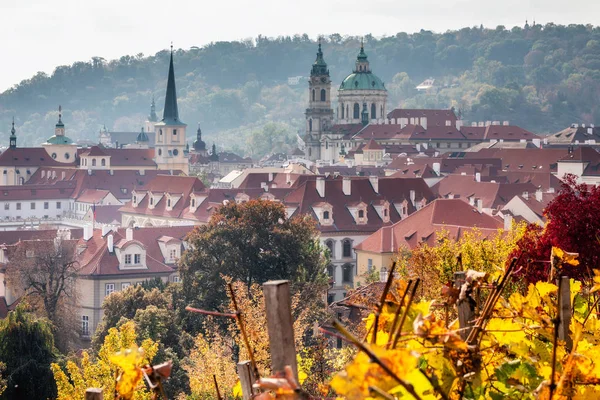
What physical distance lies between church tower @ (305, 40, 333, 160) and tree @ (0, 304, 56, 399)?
109 metres

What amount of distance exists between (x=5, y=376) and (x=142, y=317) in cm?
646

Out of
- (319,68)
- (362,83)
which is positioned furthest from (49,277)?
(362,83)

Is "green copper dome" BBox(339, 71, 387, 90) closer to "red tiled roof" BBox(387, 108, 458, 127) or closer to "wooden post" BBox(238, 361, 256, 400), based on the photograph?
"red tiled roof" BBox(387, 108, 458, 127)

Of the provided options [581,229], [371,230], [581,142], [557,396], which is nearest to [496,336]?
[557,396]

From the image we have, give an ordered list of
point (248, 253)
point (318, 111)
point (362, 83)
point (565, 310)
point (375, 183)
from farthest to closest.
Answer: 1. point (362, 83)
2. point (318, 111)
3. point (375, 183)
4. point (248, 253)
5. point (565, 310)

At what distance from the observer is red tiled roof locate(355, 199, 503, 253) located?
1943 inches

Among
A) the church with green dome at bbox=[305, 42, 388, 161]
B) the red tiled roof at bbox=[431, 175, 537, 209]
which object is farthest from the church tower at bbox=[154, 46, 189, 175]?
the red tiled roof at bbox=[431, 175, 537, 209]

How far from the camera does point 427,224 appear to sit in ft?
165

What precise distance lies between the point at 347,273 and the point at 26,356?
97.2 feet

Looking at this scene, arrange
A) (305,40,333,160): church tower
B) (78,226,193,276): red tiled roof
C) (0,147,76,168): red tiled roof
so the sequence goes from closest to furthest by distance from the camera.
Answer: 1. (78,226,193,276): red tiled roof
2. (0,147,76,168): red tiled roof
3. (305,40,333,160): church tower

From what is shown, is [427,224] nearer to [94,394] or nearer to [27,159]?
[94,394]

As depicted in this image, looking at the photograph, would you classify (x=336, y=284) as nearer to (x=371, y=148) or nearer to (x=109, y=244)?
(x=109, y=244)

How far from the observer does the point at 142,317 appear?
3356 centimetres

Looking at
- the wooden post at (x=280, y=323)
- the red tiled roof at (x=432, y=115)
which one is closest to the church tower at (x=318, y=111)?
the red tiled roof at (x=432, y=115)
